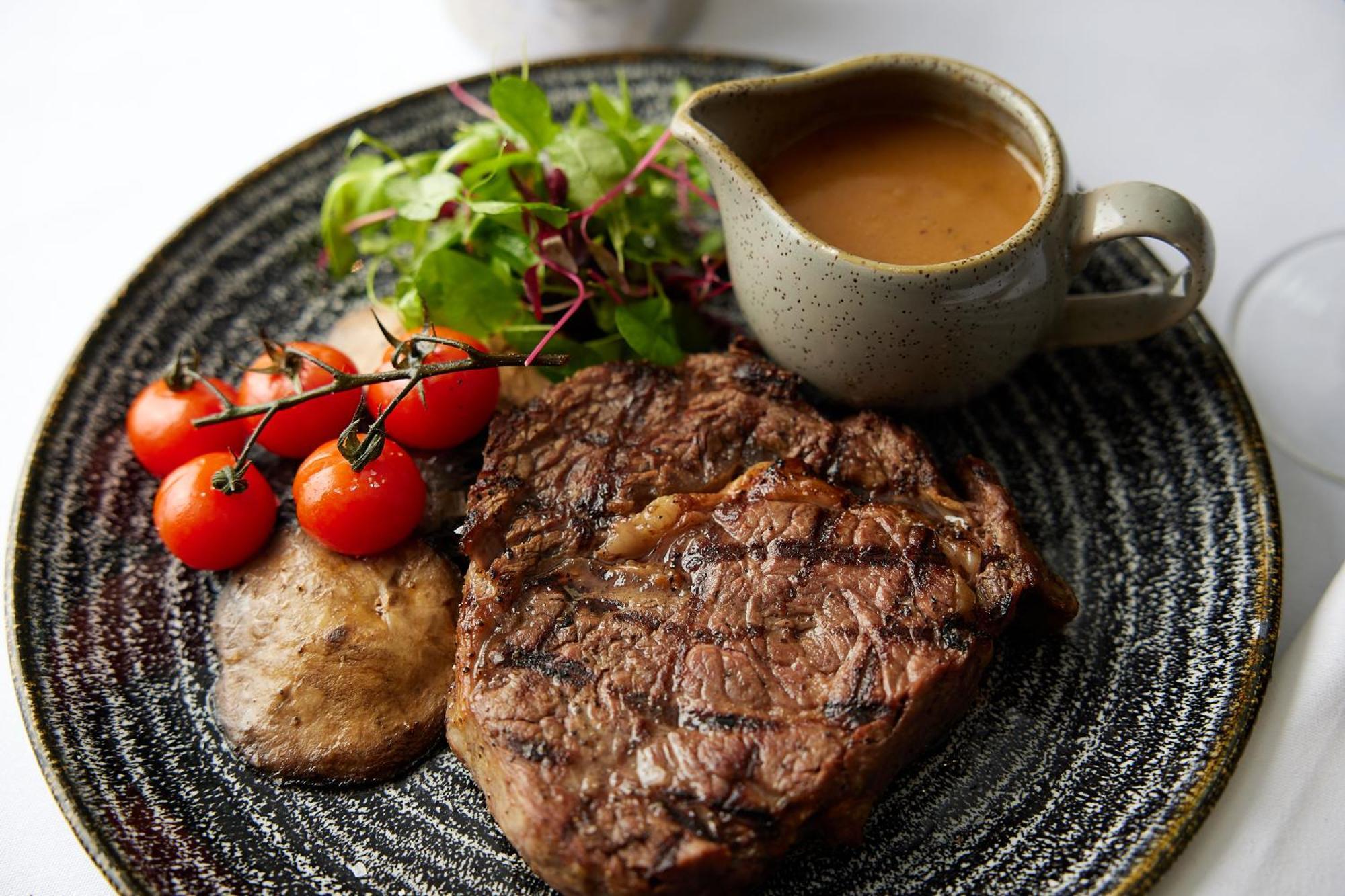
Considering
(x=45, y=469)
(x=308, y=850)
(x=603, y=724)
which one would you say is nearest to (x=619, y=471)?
(x=603, y=724)

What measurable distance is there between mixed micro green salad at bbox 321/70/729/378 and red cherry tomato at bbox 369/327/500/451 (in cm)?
29

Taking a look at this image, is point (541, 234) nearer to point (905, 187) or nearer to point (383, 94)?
point (905, 187)

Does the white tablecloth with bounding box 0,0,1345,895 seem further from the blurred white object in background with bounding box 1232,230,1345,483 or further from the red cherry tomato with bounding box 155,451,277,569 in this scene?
the red cherry tomato with bounding box 155,451,277,569

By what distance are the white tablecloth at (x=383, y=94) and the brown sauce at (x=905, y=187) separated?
1258 mm

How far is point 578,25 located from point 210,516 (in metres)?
2.74

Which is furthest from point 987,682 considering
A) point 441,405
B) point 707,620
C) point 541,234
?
point 541,234

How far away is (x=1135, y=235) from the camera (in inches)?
113

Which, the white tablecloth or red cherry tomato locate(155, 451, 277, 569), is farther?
the white tablecloth

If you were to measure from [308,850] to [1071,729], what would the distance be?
207 centimetres

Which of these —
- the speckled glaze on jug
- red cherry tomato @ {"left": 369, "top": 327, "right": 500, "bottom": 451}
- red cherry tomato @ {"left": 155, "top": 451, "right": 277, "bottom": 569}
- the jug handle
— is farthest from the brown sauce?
red cherry tomato @ {"left": 155, "top": 451, "right": 277, "bottom": 569}

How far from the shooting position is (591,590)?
2.71 meters

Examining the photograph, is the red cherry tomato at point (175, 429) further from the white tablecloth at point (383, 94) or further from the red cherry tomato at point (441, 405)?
the white tablecloth at point (383, 94)

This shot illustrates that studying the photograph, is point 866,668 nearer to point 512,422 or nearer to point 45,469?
point 512,422

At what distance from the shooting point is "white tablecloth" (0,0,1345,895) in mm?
4117
